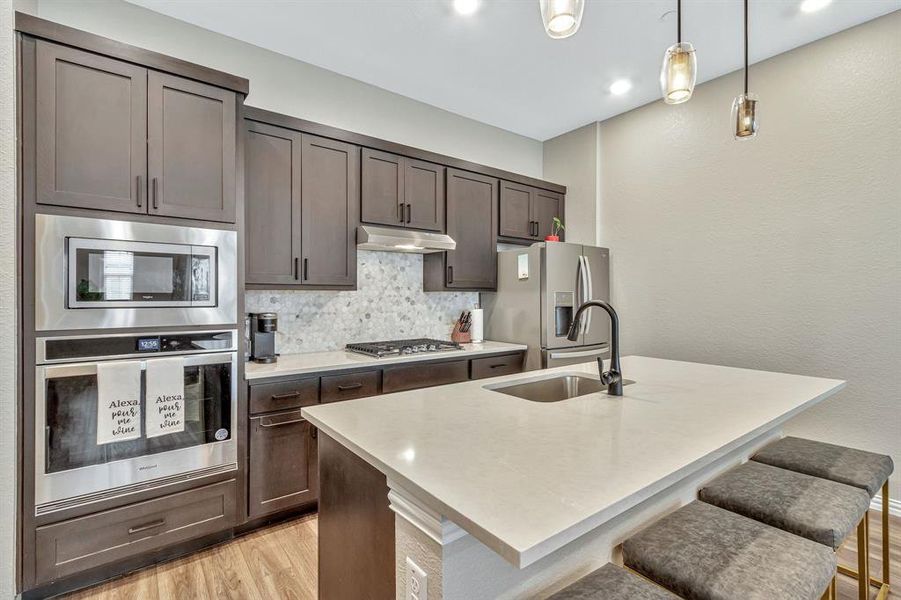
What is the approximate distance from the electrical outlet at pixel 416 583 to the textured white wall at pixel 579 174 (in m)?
3.66

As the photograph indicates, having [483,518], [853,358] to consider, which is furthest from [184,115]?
[853,358]

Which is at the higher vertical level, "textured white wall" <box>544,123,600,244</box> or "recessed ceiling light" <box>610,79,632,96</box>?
"recessed ceiling light" <box>610,79,632,96</box>

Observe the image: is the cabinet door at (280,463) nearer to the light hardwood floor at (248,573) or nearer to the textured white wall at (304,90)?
the light hardwood floor at (248,573)

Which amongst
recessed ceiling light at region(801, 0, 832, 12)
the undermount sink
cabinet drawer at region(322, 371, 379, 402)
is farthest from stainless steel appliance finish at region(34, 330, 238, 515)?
recessed ceiling light at region(801, 0, 832, 12)

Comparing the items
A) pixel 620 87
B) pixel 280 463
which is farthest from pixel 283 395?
pixel 620 87

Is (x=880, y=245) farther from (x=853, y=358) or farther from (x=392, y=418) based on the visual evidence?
(x=392, y=418)

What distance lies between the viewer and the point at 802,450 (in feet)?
6.02

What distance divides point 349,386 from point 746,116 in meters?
2.41

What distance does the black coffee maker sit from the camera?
2.64 m

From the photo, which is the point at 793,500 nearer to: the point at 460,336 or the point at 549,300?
the point at 549,300

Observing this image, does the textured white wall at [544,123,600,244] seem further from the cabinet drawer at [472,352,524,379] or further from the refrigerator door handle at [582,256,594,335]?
the cabinet drawer at [472,352,524,379]

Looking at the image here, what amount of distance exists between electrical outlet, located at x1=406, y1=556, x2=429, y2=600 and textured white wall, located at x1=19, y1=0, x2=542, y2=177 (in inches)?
114

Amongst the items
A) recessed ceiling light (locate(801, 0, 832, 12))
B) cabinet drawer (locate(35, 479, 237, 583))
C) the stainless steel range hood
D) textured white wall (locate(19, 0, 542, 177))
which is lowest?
cabinet drawer (locate(35, 479, 237, 583))

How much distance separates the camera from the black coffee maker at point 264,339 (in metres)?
2.64
